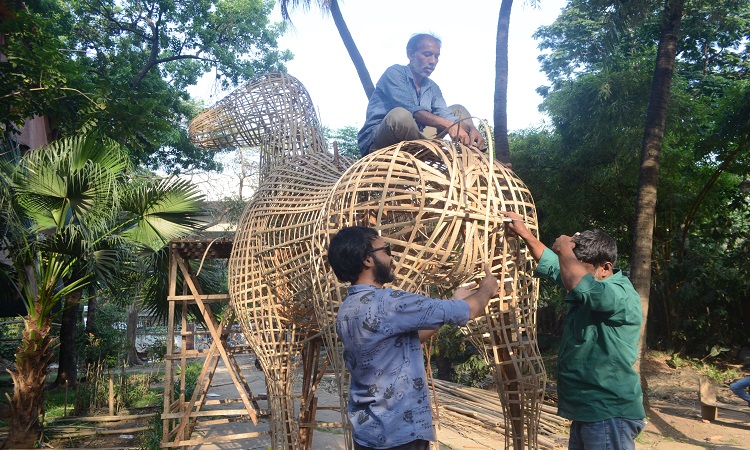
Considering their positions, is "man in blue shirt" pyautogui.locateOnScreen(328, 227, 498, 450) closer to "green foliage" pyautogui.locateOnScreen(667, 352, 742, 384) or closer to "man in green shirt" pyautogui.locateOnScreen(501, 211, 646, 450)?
"man in green shirt" pyautogui.locateOnScreen(501, 211, 646, 450)

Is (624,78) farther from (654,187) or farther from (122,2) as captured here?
(122,2)

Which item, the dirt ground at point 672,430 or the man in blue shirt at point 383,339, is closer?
the man in blue shirt at point 383,339

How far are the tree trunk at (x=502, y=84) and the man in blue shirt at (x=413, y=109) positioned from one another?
360 centimetres

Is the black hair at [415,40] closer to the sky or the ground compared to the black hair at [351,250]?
closer to the sky

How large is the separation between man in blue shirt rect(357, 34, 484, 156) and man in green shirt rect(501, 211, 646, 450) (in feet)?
2.74

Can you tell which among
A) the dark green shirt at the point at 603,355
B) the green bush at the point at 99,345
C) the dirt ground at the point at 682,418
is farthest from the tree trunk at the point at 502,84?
the green bush at the point at 99,345

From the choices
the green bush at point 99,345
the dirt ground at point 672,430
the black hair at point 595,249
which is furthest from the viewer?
the green bush at point 99,345

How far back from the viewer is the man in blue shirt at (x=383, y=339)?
6.57 feet

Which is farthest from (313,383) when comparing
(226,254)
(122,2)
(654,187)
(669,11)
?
(122,2)

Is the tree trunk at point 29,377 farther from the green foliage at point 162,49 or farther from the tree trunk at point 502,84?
the tree trunk at point 502,84

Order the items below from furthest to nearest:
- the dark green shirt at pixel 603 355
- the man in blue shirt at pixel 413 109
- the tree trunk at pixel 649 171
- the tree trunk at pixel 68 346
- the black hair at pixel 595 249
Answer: the tree trunk at pixel 68 346, the tree trunk at pixel 649 171, the man in blue shirt at pixel 413 109, the black hair at pixel 595 249, the dark green shirt at pixel 603 355

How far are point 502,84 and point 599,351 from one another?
551 cm

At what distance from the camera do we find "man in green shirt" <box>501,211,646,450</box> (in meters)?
2.30

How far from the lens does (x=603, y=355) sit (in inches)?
93.1
